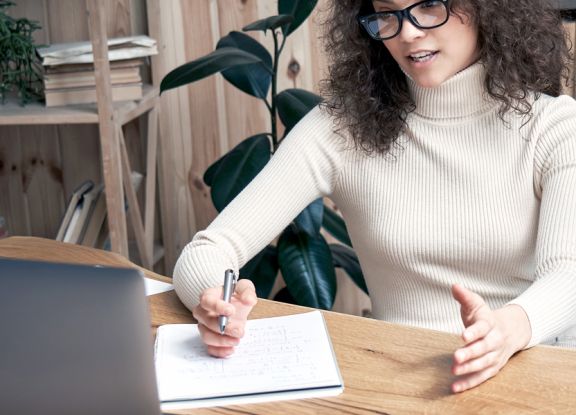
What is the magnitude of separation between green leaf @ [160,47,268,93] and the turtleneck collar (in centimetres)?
73

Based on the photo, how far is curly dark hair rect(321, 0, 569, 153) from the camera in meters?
1.54

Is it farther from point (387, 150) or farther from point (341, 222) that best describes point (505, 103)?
point (341, 222)

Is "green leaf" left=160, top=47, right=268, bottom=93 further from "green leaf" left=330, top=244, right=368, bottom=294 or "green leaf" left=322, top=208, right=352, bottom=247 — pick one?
"green leaf" left=330, top=244, right=368, bottom=294

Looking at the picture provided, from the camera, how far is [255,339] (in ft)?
4.11

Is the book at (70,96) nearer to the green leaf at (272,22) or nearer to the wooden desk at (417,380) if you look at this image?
the green leaf at (272,22)

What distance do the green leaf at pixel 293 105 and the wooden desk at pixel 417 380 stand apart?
104cm

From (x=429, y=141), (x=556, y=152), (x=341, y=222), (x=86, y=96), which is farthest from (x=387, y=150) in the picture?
(x=86, y=96)

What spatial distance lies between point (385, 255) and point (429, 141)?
215 mm

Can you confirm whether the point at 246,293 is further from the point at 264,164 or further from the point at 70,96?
the point at 70,96

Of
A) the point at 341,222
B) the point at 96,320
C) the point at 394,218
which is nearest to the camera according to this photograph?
the point at 96,320

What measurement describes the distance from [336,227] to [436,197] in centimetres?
90

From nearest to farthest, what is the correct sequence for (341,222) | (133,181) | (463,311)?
(463,311) < (341,222) < (133,181)

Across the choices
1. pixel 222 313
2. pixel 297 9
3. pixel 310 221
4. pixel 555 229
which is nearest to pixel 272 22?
pixel 297 9

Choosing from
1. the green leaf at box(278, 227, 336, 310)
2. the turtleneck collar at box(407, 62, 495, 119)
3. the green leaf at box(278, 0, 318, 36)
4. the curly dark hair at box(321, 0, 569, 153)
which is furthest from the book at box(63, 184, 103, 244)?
the turtleneck collar at box(407, 62, 495, 119)
